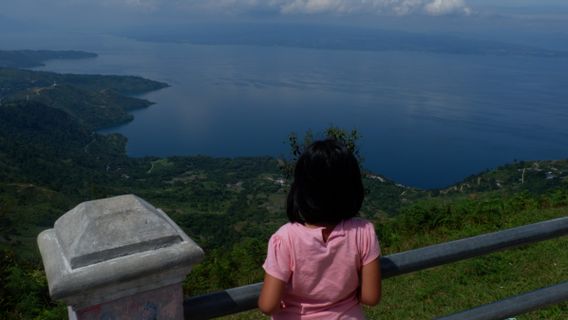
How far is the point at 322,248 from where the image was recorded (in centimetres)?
170

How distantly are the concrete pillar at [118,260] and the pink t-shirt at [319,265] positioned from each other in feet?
0.98

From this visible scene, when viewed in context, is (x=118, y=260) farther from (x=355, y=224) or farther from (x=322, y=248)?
(x=355, y=224)

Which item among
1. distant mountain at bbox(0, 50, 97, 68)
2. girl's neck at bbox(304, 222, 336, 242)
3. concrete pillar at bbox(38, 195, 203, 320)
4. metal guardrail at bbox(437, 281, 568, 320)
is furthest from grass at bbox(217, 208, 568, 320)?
distant mountain at bbox(0, 50, 97, 68)

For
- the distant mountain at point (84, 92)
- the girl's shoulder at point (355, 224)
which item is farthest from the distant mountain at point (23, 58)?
the girl's shoulder at point (355, 224)

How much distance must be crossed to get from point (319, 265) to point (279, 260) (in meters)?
0.14

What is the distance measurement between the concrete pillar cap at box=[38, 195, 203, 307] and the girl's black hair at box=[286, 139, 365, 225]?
0.39m

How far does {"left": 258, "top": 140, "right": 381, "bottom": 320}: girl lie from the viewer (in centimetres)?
166

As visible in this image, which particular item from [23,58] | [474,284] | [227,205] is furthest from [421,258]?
[23,58]

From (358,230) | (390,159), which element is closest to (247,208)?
(390,159)

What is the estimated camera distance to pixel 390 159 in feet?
238

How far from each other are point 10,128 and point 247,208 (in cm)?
5051

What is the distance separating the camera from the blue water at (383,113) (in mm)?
73438

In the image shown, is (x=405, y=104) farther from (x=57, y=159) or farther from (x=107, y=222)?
(x=107, y=222)

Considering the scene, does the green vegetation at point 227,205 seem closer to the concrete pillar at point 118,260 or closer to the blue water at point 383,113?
the concrete pillar at point 118,260
